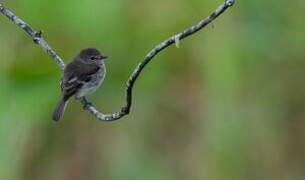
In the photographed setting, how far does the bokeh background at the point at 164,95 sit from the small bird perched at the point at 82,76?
1.08ft

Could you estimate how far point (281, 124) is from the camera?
5.27 metres

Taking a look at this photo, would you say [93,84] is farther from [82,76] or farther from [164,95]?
[164,95]

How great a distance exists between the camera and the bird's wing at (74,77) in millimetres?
4602

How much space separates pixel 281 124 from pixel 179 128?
0.43 metres

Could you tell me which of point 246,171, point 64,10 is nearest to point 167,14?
point 64,10

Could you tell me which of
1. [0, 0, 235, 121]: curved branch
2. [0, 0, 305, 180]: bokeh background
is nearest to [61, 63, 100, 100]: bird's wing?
[0, 0, 235, 121]: curved branch

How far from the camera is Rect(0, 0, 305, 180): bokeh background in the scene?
5074 mm

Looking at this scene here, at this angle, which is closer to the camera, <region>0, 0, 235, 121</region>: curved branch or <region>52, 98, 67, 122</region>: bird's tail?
<region>0, 0, 235, 121</region>: curved branch

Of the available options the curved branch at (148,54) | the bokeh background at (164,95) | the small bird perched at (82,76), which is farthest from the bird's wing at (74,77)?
the bokeh background at (164,95)

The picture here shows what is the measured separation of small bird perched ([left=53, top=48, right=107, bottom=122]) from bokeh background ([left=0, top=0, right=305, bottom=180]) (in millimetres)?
329

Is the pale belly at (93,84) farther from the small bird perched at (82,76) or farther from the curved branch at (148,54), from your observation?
the curved branch at (148,54)

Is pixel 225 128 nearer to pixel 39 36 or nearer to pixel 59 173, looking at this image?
pixel 59 173

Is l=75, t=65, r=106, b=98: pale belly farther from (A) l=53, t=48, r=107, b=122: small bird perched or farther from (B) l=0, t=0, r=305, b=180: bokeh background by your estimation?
(B) l=0, t=0, r=305, b=180: bokeh background

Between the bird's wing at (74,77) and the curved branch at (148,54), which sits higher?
the bird's wing at (74,77)
